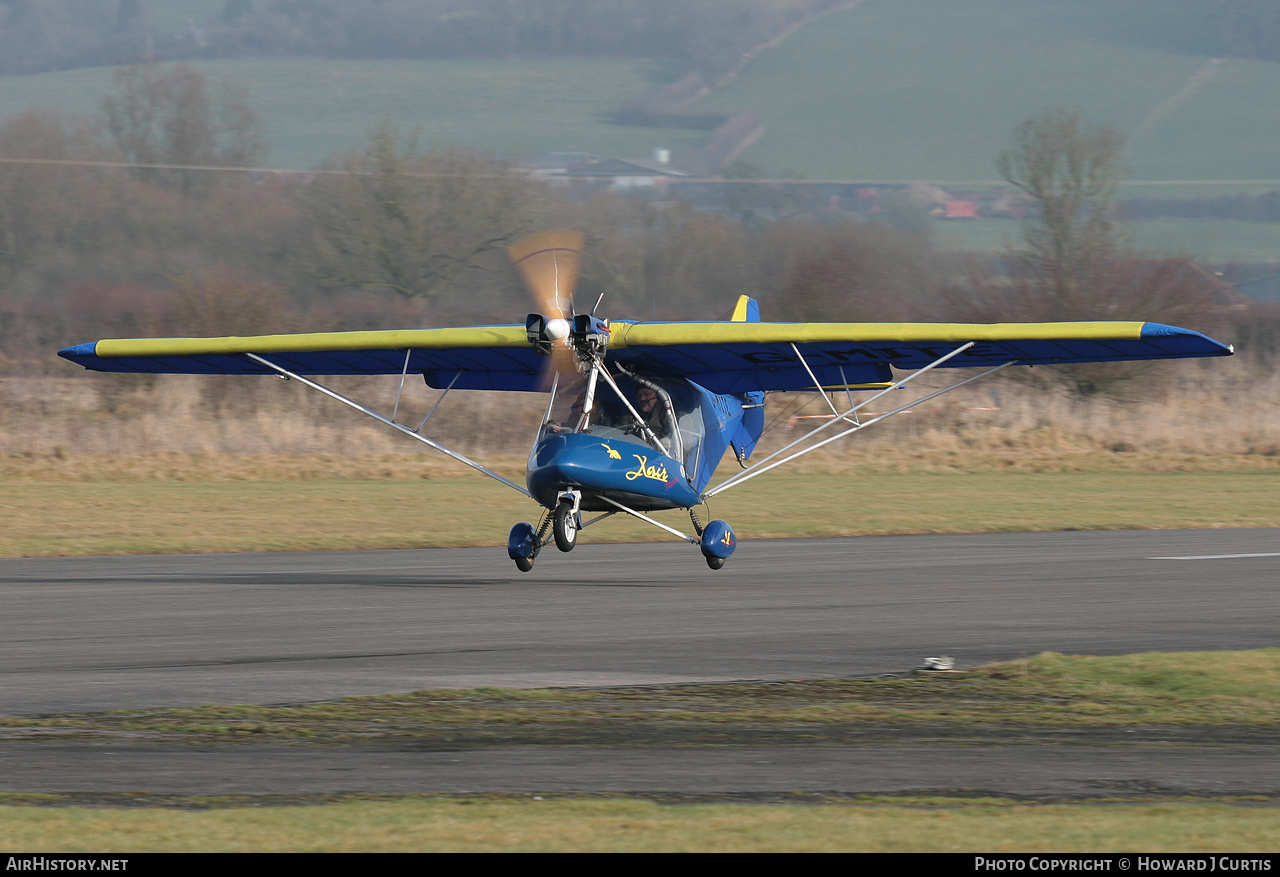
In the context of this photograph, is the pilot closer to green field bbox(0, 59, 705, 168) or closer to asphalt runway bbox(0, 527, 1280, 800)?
asphalt runway bbox(0, 527, 1280, 800)

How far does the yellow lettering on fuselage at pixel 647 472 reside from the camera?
1645cm

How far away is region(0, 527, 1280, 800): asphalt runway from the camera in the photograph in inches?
284

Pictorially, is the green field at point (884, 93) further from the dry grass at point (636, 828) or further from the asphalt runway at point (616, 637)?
the dry grass at point (636, 828)

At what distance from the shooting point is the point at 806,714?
899 cm

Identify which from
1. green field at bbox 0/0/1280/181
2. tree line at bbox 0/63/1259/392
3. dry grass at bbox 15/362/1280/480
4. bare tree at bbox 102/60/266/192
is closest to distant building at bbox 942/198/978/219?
tree line at bbox 0/63/1259/392

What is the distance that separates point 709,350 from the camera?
59.8 feet

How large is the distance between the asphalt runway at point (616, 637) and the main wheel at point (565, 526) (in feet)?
2.02

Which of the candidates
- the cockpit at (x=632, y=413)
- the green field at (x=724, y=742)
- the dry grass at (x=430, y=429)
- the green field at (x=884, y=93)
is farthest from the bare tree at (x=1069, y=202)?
the green field at (x=724, y=742)

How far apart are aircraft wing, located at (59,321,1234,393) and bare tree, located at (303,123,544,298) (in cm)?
2339

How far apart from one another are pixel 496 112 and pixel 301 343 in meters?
70.8

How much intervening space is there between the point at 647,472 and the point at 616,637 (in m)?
4.33

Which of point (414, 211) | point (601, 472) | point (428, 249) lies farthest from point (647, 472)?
point (414, 211)

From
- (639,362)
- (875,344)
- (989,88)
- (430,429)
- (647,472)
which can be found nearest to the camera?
(647,472)

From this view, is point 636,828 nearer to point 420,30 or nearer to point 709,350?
point 709,350
